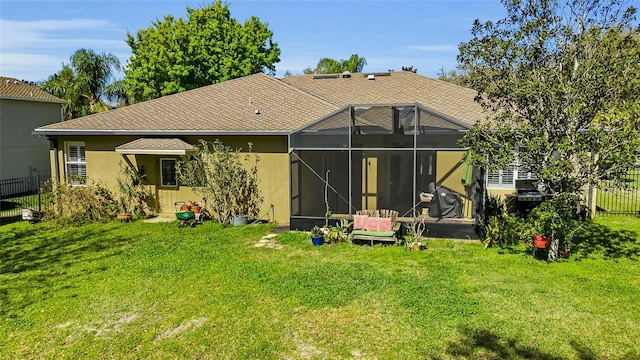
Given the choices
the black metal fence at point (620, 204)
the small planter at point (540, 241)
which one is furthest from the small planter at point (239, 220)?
the black metal fence at point (620, 204)

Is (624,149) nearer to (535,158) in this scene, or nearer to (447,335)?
(535,158)

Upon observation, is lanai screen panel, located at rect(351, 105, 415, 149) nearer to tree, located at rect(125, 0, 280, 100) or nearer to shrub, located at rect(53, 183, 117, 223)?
shrub, located at rect(53, 183, 117, 223)

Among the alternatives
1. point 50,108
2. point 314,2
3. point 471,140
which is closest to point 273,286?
point 471,140

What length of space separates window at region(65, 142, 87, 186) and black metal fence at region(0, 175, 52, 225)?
746 mm

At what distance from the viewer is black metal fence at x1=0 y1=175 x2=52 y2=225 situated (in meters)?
14.7

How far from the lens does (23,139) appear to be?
2300 cm

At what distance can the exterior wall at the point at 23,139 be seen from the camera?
2191 centimetres

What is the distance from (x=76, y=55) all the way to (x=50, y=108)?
761 centimetres

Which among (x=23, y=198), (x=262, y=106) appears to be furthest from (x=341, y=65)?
(x=23, y=198)

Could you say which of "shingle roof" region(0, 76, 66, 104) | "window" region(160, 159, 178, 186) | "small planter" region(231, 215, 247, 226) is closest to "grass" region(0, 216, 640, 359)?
"small planter" region(231, 215, 247, 226)

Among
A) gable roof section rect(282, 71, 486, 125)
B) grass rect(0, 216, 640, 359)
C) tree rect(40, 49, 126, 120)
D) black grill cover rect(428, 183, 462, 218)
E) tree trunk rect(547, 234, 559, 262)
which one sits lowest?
grass rect(0, 216, 640, 359)

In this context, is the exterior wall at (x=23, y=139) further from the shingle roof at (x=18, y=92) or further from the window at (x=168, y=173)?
the window at (x=168, y=173)

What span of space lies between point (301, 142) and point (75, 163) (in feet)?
28.3

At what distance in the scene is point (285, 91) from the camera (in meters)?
16.2
